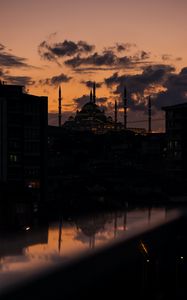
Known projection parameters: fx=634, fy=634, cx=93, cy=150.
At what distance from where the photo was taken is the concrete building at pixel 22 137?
5594 centimetres

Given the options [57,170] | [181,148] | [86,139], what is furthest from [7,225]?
[86,139]

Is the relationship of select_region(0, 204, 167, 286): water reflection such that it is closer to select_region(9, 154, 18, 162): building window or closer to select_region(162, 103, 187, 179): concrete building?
select_region(9, 154, 18, 162): building window

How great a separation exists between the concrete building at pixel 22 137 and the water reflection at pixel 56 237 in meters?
8.06

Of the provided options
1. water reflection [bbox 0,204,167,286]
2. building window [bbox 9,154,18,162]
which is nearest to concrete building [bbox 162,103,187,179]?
water reflection [bbox 0,204,167,286]

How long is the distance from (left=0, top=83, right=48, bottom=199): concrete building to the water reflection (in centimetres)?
806

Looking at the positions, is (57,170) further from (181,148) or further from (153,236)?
(153,236)

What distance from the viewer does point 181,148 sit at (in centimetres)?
7644

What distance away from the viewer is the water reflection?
3072 centimetres

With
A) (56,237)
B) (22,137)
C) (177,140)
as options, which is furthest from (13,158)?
(177,140)

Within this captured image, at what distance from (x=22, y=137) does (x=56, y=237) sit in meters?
19.4

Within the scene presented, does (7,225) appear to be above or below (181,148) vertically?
below

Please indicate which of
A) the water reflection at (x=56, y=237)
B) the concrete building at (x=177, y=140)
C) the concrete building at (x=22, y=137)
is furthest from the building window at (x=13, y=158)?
the concrete building at (x=177, y=140)

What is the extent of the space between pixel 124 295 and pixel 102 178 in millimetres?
60079

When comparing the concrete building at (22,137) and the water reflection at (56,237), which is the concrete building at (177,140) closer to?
the water reflection at (56,237)
